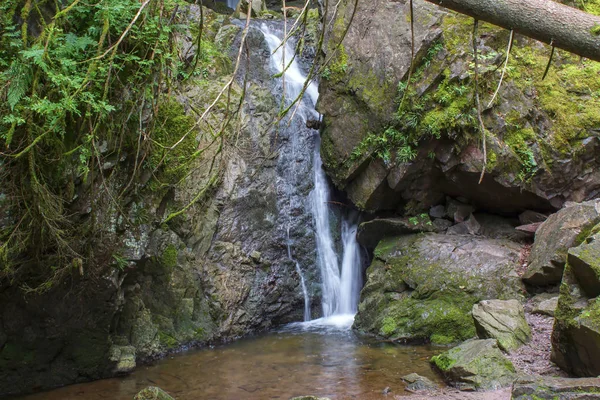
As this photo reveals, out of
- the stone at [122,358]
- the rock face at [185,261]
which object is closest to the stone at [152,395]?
the rock face at [185,261]

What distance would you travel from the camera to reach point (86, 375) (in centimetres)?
645

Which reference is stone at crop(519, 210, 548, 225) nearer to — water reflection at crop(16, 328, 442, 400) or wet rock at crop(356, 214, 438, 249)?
wet rock at crop(356, 214, 438, 249)

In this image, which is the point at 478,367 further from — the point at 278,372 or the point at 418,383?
the point at 278,372

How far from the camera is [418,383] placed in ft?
18.8

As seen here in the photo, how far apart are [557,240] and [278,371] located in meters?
4.42

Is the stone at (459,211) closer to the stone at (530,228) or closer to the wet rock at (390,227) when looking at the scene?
the wet rock at (390,227)

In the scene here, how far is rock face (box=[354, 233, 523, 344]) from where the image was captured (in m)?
7.75

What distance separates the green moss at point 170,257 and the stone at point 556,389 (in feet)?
18.1

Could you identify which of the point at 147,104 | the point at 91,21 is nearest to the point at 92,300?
the point at 147,104

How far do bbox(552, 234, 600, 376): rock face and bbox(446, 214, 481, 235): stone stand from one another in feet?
11.8

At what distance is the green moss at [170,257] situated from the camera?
8.04 m

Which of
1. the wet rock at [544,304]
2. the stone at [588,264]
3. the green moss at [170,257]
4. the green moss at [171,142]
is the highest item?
the green moss at [171,142]

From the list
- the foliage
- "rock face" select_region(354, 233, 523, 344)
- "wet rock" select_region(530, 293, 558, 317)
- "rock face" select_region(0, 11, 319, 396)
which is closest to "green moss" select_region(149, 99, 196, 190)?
"rock face" select_region(0, 11, 319, 396)

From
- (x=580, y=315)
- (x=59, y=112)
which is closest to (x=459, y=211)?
(x=580, y=315)
